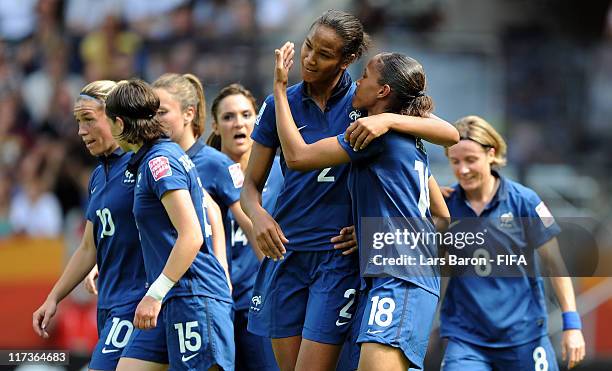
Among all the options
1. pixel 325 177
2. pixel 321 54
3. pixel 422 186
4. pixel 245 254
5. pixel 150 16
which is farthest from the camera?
pixel 150 16

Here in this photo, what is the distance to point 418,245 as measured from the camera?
191 inches

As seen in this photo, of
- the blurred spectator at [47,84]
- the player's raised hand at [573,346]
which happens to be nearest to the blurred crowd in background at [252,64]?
the blurred spectator at [47,84]

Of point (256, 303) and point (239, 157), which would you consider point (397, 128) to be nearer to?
point (256, 303)

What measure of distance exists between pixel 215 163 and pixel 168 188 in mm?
1287

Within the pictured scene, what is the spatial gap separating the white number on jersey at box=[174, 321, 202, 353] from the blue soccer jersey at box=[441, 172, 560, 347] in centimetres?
199

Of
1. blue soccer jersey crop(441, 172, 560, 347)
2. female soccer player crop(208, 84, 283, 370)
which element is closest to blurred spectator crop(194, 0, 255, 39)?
female soccer player crop(208, 84, 283, 370)

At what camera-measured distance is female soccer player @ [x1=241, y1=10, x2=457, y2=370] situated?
5.05m

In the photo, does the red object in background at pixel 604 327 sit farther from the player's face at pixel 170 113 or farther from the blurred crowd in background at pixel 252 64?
the player's face at pixel 170 113

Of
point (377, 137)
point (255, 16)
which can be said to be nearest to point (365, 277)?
point (377, 137)

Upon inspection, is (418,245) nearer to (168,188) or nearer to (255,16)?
(168,188)

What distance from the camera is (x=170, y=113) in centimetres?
629

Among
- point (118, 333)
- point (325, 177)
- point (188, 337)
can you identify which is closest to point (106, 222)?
point (118, 333)

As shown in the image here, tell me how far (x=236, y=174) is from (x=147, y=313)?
170cm

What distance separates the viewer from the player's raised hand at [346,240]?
510cm
